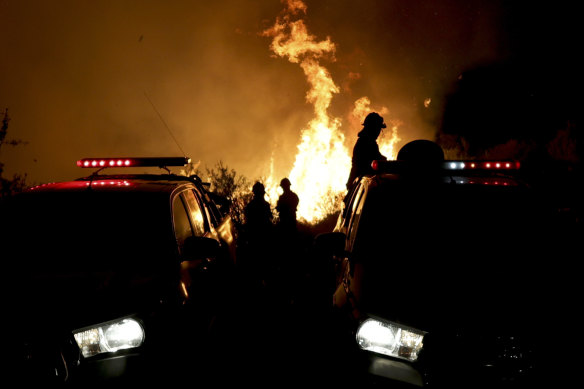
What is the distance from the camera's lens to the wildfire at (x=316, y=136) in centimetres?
2431

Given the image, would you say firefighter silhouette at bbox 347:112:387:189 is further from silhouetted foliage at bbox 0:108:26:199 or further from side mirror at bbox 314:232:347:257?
silhouetted foliage at bbox 0:108:26:199

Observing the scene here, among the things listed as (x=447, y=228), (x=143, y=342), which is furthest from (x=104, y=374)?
(x=447, y=228)

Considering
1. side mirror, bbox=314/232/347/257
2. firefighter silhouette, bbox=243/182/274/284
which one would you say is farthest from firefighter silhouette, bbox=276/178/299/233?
side mirror, bbox=314/232/347/257

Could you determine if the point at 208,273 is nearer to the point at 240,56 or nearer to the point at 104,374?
the point at 104,374

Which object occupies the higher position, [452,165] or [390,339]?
[452,165]

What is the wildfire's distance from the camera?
957 inches

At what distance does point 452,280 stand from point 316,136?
28.3 m

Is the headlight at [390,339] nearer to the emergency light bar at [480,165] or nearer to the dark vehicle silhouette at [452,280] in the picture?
the dark vehicle silhouette at [452,280]

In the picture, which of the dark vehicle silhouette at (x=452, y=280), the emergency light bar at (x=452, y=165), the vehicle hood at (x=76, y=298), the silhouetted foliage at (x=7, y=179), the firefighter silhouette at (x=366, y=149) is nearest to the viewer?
the dark vehicle silhouette at (x=452, y=280)

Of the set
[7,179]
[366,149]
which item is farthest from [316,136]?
[366,149]

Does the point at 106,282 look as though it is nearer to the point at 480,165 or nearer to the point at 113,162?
the point at 113,162

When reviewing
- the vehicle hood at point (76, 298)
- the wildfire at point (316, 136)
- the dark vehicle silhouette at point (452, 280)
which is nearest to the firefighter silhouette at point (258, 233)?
the dark vehicle silhouette at point (452, 280)

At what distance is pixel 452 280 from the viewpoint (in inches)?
130

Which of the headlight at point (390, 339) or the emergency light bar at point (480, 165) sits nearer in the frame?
the headlight at point (390, 339)
